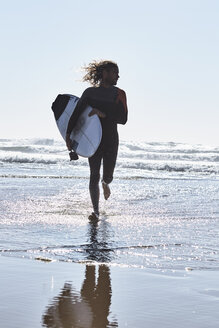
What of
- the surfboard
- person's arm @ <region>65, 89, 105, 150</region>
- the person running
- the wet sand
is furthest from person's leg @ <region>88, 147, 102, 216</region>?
the wet sand

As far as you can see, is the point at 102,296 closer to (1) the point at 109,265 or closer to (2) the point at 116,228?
(1) the point at 109,265

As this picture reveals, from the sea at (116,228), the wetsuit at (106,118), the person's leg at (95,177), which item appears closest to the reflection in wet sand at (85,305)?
the sea at (116,228)

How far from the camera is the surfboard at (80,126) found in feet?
20.2

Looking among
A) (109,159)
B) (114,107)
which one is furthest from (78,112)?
(109,159)

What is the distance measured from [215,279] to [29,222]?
8.57 ft

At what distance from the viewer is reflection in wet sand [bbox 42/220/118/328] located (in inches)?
91.9

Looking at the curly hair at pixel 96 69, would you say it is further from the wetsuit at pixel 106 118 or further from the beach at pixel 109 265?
the beach at pixel 109 265

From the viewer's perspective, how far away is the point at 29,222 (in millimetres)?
5445

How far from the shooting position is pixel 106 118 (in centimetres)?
623

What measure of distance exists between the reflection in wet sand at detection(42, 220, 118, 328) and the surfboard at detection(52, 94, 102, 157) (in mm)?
2870

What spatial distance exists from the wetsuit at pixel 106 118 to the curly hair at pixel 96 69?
161 millimetres

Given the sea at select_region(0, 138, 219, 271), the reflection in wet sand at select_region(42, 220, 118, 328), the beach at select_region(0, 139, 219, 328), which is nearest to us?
the reflection in wet sand at select_region(42, 220, 118, 328)

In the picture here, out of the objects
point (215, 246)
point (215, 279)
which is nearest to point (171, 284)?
point (215, 279)

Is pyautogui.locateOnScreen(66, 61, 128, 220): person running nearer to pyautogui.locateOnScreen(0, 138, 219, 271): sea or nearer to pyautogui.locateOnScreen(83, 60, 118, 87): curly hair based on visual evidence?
pyautogui.locateOnScreen(83, 60, 118, 87): curly hair
